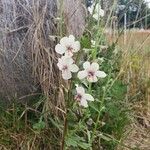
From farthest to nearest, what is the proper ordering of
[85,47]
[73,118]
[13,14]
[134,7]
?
[134,7] < [13,14] < [73,118] < [85,47]

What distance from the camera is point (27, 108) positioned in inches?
115

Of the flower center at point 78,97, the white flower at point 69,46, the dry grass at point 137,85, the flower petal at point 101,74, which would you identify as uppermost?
the white flower at point 69,46

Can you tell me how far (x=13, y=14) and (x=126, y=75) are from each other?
133 cm

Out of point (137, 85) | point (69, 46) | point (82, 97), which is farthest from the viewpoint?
point (137, 85)

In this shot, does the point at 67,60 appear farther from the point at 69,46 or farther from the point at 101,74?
the point at 101,74

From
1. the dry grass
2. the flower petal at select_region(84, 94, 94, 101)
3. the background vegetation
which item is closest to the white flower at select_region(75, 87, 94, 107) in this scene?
the flower petal at select_region(84, 94, 94, 101)

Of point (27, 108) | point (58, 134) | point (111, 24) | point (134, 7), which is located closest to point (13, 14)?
point (27, 108)

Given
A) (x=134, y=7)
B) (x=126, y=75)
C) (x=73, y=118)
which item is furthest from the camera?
(x=134, y=7)

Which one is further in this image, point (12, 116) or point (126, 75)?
point (126, 75)

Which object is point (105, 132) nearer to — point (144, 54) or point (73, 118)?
point (73, 118)

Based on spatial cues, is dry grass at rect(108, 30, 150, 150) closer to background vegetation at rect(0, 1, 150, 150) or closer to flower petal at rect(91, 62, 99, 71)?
background vegetation at rect(0, 1, 150, 150)

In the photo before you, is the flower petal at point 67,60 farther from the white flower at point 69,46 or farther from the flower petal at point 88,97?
the flower petal at point 88,97

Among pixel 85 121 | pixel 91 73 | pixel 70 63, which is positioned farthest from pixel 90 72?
pixel 85 121

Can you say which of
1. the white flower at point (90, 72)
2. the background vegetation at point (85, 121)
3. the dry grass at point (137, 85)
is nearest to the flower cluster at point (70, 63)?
the white flower at point (90, 72)
